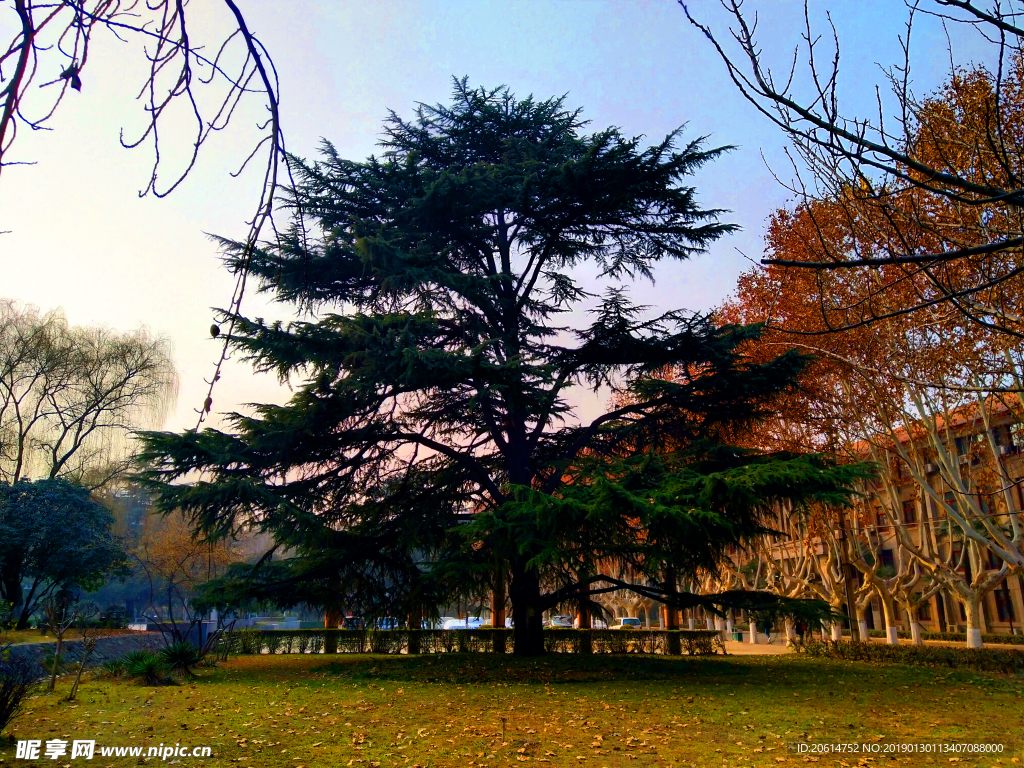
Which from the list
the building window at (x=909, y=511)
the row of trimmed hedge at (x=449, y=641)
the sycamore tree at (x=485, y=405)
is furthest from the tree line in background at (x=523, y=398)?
the building window at (x=909, y=511)

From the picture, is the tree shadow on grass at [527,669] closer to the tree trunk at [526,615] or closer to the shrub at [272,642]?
the tree trunk at [526,615]

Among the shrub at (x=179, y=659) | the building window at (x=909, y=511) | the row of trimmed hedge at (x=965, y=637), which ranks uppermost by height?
the building window at (x=909, y=511)

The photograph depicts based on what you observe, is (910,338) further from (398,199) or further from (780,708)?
(398,199)

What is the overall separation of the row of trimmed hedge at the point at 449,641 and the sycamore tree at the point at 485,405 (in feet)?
15.9

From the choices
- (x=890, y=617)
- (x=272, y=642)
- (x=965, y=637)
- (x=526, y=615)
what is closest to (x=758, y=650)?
(x=890, y=617)

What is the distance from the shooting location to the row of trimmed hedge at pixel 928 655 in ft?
47.6

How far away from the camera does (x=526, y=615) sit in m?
15.5

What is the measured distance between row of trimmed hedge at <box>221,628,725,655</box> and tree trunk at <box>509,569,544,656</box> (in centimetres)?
415

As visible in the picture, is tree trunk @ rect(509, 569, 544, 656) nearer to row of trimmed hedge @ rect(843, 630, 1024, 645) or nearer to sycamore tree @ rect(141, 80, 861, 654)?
sycamore tree @ rect(141, 80, 861, 654)

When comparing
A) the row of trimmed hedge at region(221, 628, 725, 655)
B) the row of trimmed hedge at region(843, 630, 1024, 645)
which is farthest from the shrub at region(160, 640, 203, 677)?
the row of trimmed hedge at region(843, 630, 1024, 645)

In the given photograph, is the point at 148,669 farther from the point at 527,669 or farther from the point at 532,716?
the point at 532,716

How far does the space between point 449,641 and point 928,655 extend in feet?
41.3

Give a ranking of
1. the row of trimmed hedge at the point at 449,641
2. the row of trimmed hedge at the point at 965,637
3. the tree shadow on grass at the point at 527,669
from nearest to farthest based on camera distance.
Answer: the tree shadow on grass at the point at 527,669 → the row of trimmed hedge at the point at 449,641 → the row of trimmed hedge at the point at 965,637

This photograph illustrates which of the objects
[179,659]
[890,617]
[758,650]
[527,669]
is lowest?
[758,650]
